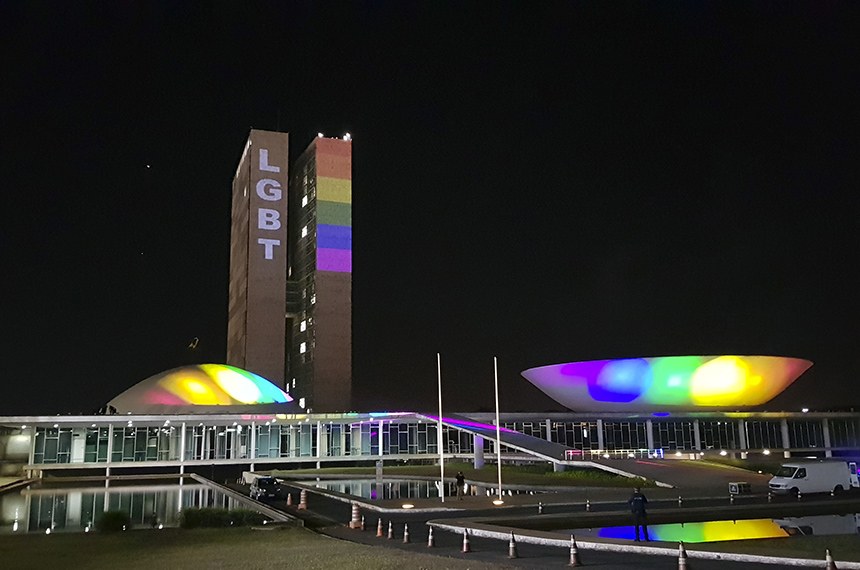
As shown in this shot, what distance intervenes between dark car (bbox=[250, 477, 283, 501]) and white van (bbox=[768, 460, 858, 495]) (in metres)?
23.3

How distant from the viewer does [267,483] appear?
37375 mm

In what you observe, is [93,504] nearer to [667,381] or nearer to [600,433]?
[600,433]

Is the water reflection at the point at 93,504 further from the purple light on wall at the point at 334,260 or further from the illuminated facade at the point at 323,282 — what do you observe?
the purple light on wall at the point at 334,260

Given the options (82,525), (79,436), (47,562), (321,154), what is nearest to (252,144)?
(321,154)

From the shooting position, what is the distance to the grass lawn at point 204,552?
659 inches

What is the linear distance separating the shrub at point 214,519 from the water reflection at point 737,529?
37.8 feet

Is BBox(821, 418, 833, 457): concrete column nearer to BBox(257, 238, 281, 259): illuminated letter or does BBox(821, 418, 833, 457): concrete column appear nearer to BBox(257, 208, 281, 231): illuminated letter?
BBox(257, 238, 281, 259): illuminated letter

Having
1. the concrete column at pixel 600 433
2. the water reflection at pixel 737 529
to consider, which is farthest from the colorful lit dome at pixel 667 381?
the water reflection at pixel 737 529

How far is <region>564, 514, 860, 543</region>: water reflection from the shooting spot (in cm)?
2241

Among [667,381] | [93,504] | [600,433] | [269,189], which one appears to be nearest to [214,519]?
[93,504]

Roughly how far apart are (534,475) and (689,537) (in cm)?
2594

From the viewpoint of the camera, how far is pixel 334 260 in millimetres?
110875

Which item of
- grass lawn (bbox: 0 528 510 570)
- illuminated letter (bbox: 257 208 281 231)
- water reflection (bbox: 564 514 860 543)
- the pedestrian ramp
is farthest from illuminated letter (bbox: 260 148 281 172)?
water reflection (bbox: 564 514 860 543)

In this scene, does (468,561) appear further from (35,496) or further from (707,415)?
(707,415)
